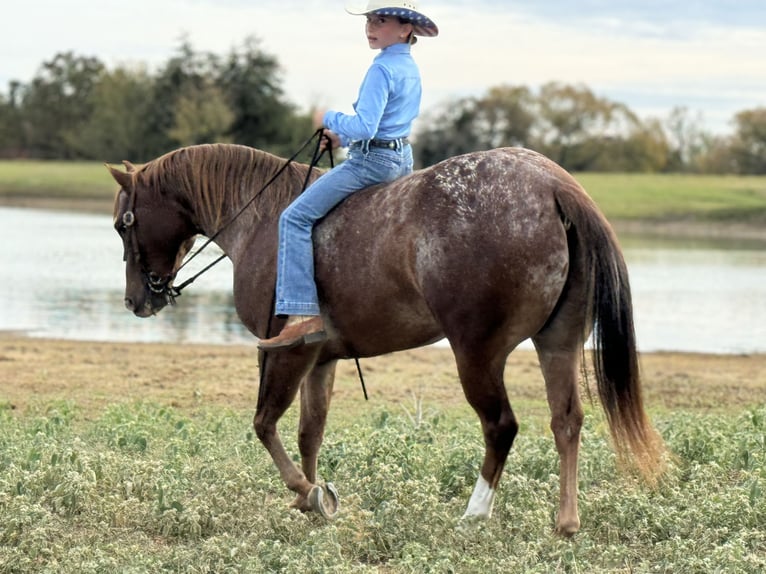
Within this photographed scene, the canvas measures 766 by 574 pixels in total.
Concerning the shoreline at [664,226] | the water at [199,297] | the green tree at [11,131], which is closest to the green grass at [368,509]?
the water at [199,297]

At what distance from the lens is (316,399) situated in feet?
19.5

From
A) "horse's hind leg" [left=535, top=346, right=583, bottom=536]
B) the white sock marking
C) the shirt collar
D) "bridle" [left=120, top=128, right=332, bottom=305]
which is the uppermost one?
the shirt collar

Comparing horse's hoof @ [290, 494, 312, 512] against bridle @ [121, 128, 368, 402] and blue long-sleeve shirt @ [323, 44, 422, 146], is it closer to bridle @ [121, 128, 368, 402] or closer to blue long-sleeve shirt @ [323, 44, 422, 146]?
bridle @ [121, 128, 368, 402]

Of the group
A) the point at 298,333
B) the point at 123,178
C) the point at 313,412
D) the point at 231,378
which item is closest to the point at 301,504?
the point at 313,412

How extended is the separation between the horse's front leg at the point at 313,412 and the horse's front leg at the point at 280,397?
7.8 inches

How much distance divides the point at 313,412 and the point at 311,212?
1142 millimetres

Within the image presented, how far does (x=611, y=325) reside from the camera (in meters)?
5.05

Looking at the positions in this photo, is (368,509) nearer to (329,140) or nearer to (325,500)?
(325,500)

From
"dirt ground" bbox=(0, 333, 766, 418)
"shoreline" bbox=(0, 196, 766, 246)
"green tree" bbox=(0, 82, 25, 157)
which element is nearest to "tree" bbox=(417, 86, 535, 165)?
"shoreline" bbox=(0, 196, 766, 246)

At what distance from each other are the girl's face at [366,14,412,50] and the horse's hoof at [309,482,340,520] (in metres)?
2.28

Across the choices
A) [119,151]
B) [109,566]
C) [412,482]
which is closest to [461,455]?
[412,482]

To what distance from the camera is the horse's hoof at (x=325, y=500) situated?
541cm

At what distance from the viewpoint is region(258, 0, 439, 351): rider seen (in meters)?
5.37

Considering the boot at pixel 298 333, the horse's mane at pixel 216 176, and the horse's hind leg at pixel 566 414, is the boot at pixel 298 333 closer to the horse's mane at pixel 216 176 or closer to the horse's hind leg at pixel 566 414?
the horse's mane at pixel 216 176
